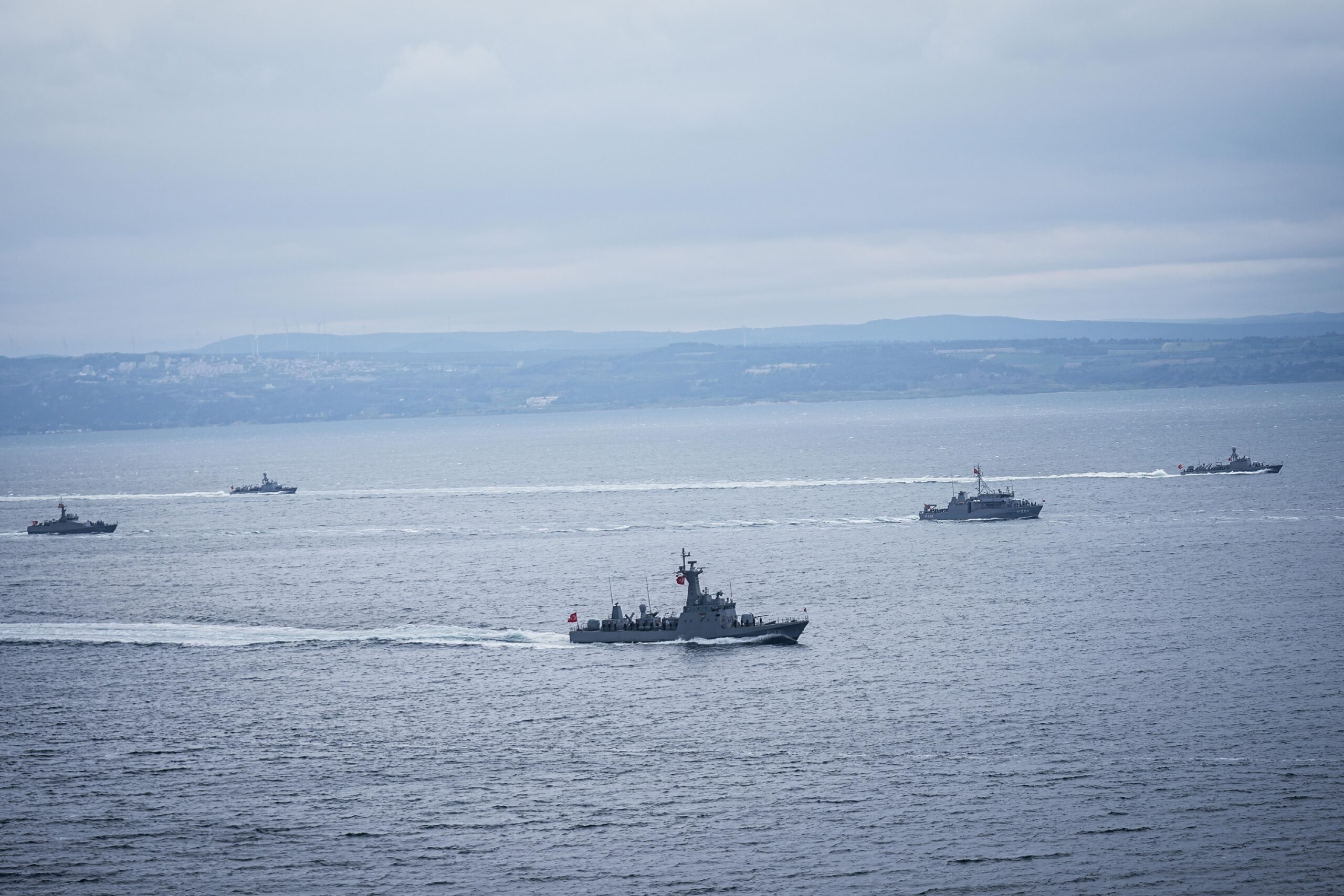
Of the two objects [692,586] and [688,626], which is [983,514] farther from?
[688,626]

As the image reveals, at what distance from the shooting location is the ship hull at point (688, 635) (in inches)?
4213

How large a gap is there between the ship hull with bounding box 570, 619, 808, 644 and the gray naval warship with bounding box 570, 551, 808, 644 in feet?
0.14

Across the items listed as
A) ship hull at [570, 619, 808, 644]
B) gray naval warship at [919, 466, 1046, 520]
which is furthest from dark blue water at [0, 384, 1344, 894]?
gray naval warship at [919, 466, 1046, 520]

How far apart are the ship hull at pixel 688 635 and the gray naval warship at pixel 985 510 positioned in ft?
259

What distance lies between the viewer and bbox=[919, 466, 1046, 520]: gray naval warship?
182875 millimetres

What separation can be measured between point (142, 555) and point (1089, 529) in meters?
122

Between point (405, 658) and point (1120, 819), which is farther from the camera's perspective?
point (405, 658)

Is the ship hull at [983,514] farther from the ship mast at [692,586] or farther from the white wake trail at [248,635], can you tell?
the white wake trail at [248,635]

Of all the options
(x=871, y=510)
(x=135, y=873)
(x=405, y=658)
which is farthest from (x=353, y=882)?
(x=871, y=510)

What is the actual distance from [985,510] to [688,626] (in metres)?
85.9

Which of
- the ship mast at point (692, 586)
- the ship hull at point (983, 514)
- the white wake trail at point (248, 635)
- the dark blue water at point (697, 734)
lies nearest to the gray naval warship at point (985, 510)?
the ship hull at point (983, 514)

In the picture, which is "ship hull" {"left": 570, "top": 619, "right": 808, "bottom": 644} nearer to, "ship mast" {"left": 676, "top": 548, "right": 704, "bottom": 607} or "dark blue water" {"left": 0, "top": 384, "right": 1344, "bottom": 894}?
"dark blue water" {"left": 0, "top": 384, "right": 1344, "bottom": 894}

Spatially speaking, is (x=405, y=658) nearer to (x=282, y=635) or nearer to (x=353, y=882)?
(x=282, y=635)

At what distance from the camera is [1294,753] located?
72.1 m
